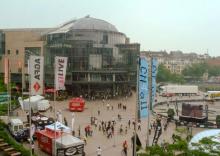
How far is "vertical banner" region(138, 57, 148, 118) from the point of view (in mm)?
22812

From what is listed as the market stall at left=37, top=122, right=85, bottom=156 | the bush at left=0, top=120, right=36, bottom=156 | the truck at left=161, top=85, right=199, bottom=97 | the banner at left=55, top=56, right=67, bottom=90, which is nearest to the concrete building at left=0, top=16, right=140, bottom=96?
the truck at left=161, top=85, right=199, bottom=97

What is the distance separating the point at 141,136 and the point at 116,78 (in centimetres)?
4250

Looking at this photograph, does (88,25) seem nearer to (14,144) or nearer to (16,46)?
(16,46)

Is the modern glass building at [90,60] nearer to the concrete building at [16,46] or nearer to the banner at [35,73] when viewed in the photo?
the concrete building at [16,46]

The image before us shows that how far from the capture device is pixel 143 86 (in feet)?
76.3

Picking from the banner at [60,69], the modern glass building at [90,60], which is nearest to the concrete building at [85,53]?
the modern glass building at [90,60]

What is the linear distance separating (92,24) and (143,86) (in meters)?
70.6

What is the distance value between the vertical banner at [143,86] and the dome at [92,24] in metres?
67.8

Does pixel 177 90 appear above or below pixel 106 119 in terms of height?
Answer: above

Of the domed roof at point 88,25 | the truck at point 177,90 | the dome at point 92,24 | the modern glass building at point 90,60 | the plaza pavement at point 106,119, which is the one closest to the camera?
the plaza pavement at point 106,119

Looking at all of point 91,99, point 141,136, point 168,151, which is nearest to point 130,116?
point 141,136

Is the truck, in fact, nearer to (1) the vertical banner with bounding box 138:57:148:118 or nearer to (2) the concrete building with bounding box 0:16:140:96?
(2) the concrete building with bounding box 0:16:140:96

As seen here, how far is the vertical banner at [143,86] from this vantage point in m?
22.8

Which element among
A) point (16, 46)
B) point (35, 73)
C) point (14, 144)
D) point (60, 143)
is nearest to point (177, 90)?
point (16, 46)
